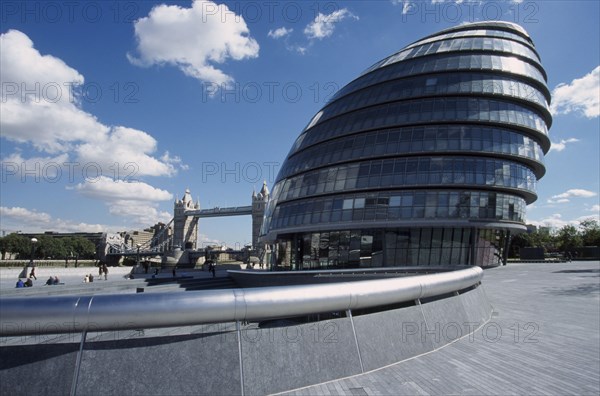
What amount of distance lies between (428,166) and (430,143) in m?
2.38

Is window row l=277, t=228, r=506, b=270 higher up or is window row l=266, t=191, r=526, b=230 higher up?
window row l=266, t=191, r=526, b=230

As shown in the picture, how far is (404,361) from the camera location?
704 centimetres

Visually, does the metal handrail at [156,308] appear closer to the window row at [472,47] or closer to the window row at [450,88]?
the window row at [450,88]

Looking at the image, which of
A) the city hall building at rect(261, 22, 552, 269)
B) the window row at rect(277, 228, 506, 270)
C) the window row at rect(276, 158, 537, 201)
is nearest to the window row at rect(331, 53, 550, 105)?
the city hall building at rect(261, 22, 552, 269)

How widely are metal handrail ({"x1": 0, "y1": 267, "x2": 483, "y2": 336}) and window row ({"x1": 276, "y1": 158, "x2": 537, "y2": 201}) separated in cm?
3220

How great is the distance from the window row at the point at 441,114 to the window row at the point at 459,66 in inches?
160

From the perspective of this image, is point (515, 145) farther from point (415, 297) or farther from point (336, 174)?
point (415, 297)

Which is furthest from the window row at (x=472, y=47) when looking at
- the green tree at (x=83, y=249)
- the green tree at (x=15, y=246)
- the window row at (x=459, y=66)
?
the green tree at (x=83, y=249)

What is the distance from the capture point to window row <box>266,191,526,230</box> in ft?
118

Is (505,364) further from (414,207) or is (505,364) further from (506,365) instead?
(414,207)

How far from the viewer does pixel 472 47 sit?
43.0m

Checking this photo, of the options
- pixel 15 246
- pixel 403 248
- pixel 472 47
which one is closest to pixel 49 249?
pixel 15 246

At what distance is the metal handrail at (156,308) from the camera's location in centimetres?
467

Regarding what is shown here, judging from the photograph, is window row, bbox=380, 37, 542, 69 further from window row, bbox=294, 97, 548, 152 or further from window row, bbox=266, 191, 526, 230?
window row, bbox=266, 191, 526, 230
